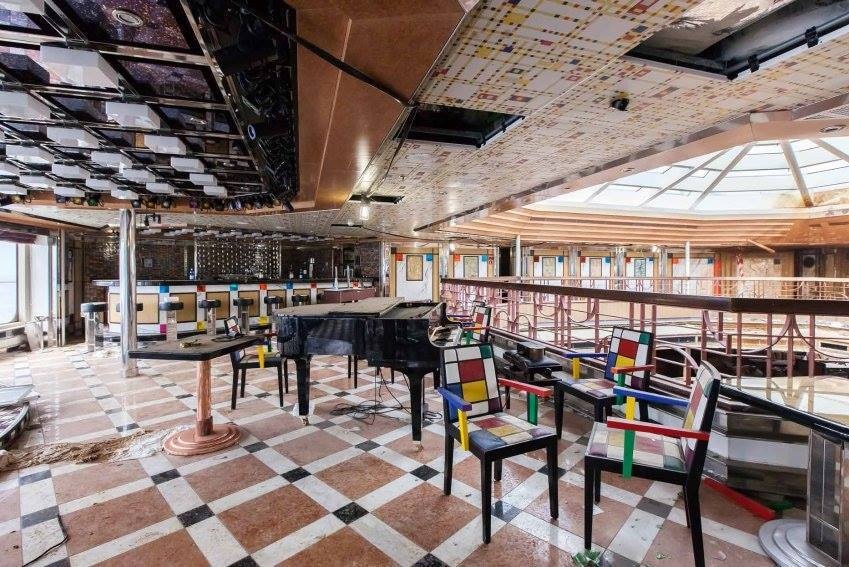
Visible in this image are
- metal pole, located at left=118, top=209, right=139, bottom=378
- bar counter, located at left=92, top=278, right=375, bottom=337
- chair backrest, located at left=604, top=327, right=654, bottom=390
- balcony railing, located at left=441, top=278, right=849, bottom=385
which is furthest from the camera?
bar counter, located at left=92, top=278, right=375, bottom=337

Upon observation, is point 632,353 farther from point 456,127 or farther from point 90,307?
point 90,307

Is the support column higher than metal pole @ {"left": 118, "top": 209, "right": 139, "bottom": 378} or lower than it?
higher

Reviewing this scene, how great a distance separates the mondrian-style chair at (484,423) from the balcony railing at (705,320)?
1.23 meters

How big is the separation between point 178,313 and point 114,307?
1.12 meters

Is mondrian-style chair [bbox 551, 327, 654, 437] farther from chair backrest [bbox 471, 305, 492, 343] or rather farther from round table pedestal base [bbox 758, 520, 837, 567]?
chair backrest [bbox 471, 305, 492, 343]

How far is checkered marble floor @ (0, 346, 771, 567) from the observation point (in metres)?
1.98

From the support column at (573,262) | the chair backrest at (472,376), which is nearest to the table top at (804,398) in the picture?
the chair backrest at (472,376)

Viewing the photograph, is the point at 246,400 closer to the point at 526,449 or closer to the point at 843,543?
the point at 526,449

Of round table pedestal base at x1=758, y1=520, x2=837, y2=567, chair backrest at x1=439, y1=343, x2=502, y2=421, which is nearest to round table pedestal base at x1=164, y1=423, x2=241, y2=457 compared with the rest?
chair backrest at x1=439, y1=343, x2=502, y2=421

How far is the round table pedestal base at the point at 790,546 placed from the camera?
5.93 feet

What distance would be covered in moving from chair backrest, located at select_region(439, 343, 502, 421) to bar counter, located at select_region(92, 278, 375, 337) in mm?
5591

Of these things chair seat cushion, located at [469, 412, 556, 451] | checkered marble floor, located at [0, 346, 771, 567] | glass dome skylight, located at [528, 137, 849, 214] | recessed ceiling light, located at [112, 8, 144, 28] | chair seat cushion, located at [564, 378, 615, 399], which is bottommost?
checkered marble floor, located at [0, 346, 771, 567]

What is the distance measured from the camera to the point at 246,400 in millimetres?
4418

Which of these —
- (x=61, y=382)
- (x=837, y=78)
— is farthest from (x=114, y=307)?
(x=837, y=78)
